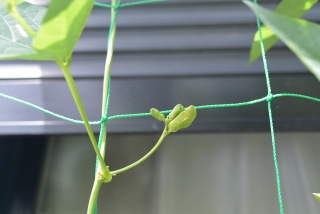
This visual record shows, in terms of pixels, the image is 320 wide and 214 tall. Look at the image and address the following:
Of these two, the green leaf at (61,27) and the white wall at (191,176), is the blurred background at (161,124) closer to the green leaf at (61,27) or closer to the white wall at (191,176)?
the white wall at (191,176)

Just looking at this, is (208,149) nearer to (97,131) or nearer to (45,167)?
(97,131)

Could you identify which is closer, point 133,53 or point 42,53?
point 42,53

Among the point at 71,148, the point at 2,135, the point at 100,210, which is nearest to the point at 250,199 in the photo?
the point at 100,210

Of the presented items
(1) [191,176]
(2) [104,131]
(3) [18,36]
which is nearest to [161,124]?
(1) [191,176]

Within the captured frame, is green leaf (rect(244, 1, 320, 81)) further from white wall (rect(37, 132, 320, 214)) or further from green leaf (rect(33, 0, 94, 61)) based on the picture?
white wall (rect(37, 132, 320, 214))

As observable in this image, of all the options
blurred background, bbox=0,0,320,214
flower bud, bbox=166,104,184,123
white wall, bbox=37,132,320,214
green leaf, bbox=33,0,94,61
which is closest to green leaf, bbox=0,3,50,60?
green leaf, bbox=33,0,94,61
